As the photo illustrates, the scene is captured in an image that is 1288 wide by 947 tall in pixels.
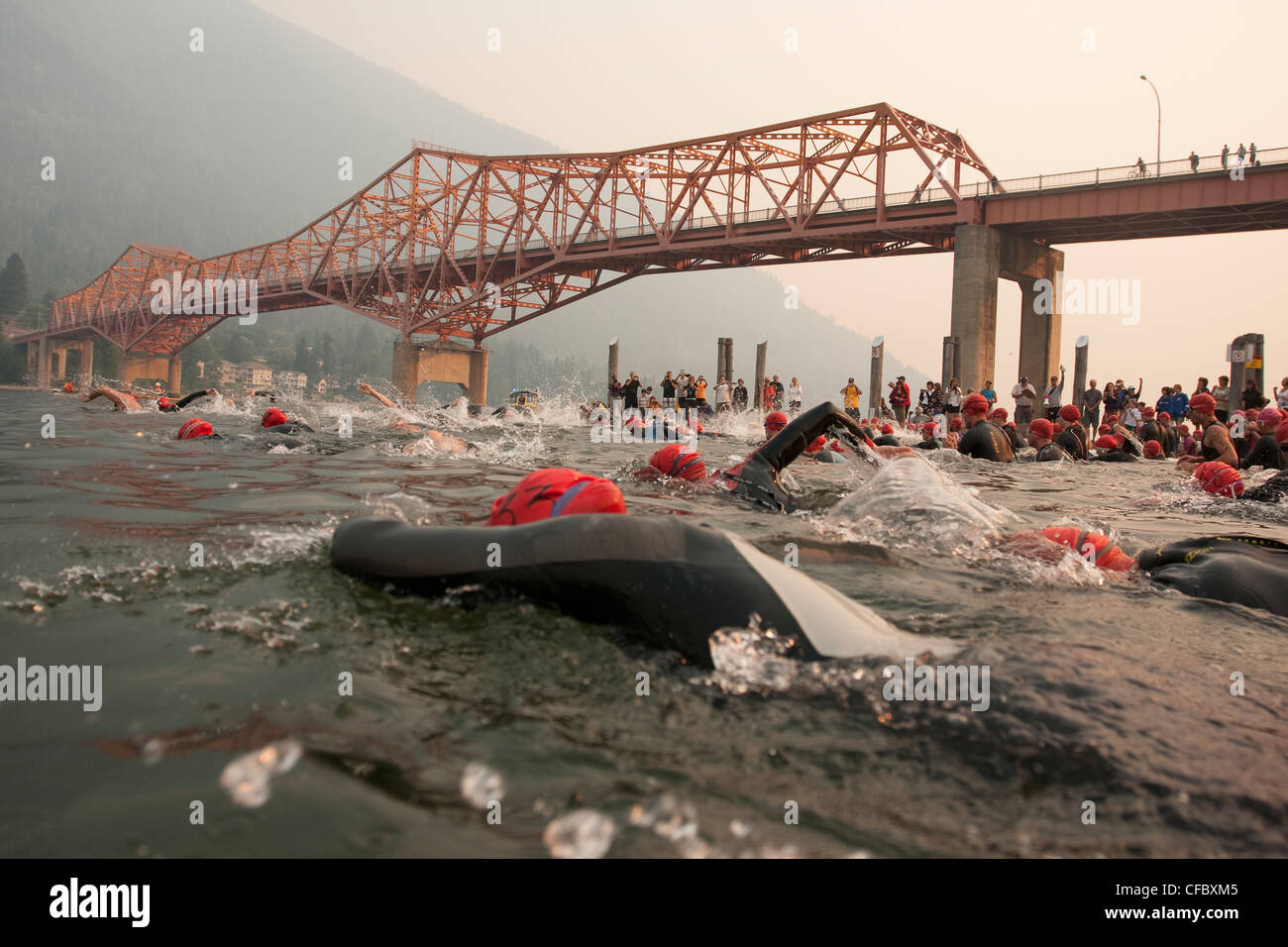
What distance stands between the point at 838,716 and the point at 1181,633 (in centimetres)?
210

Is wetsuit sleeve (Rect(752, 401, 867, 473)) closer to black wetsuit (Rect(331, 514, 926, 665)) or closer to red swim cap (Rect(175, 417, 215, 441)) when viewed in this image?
black wetsuit (Rect(331, 514, 926, 665))

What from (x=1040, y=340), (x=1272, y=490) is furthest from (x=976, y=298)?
(x=1272, y=490)

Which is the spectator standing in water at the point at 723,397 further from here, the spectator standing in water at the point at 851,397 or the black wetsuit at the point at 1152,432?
the black wetsuit at the point at 1152,432

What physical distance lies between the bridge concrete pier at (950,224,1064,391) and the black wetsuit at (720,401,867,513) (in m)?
28.4

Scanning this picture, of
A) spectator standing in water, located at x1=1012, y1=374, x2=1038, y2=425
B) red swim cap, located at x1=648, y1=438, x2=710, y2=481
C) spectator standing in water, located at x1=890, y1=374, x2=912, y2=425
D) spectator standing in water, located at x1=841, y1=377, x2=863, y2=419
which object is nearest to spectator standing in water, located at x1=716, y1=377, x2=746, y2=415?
spectator standing in water, located at x1=841, y1=377, x2=863, y2=419

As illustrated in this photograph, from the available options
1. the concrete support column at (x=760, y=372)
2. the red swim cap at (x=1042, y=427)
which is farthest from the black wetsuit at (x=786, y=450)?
the concrete support column at (x=760, y=372)

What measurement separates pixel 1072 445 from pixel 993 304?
19280 millimetres

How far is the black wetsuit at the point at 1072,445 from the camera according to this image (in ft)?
51.4

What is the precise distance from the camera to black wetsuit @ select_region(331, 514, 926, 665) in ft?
8.49

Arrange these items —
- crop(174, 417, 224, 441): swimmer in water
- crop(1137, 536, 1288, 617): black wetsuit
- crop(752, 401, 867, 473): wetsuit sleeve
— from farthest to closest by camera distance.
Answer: crop(174, 417, 224, 441): swimmer in water → crop(752, 401, 867, 473): wetsuit sleeve → crop(1137, 536, 1288, 617): black wetsuit
